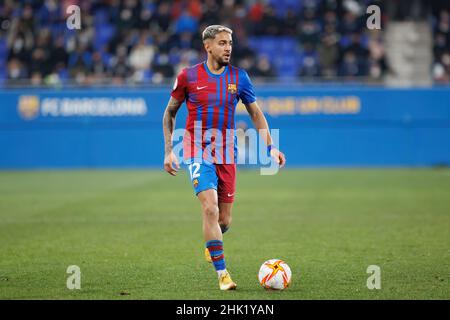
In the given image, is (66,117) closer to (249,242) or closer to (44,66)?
(44,66)

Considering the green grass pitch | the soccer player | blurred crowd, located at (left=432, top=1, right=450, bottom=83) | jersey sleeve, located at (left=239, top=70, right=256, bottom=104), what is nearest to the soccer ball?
the green grass pitch

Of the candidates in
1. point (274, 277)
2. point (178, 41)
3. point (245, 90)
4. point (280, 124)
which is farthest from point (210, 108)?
point (178, 41)

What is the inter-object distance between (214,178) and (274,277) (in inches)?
44.6

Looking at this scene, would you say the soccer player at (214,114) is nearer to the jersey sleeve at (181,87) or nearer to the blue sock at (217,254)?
the jersey sleeve at (181,87)

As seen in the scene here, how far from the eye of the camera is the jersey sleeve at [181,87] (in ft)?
26.6

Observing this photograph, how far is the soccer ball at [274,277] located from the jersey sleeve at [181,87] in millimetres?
1853

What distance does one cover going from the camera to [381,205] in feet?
51.5

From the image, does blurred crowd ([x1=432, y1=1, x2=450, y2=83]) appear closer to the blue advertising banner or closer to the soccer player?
the blue advertising banner

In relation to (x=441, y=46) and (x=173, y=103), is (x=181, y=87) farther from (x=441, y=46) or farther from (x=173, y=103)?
(x=441, y=46)

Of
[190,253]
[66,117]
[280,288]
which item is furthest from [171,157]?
[66,117]

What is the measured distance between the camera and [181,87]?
26.7 feet

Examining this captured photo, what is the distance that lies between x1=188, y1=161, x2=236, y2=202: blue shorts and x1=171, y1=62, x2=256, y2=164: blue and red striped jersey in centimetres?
8

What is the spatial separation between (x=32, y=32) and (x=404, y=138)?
12580mm

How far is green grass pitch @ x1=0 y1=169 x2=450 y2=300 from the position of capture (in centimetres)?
756
